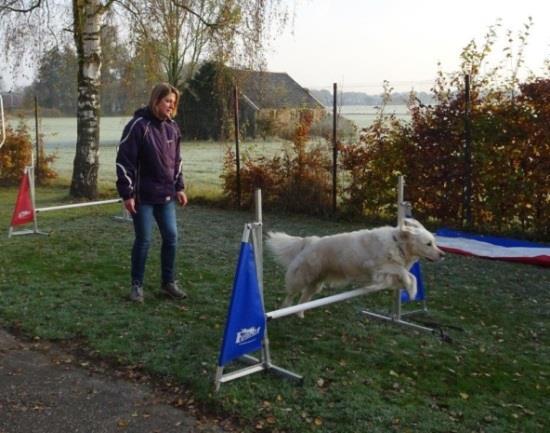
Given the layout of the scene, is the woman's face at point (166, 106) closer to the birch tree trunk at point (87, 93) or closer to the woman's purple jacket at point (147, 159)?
the woman's purple jacket at point (147, 159)

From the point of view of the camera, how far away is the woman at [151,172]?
225 inches

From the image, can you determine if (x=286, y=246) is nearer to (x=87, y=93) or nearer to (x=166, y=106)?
(x=166, y=106)

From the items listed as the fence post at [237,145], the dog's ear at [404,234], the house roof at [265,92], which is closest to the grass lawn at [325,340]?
the dog's ear at [404,234]

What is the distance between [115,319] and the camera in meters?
5.57

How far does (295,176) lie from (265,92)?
8.88ft

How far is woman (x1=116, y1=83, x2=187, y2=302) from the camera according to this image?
5.72 meters

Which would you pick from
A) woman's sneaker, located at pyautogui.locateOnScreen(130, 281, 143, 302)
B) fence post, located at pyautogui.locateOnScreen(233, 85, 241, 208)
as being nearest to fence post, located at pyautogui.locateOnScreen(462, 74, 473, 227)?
fence post, located at pyautogui.locateOnScreen(233, 85, 241, 208)

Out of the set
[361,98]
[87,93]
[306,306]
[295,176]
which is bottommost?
[306,306]

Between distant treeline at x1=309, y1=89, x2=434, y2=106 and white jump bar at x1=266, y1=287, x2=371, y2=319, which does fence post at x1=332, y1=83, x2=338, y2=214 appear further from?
white jump bar at x1=266, y1=287, x2=371, y2=319

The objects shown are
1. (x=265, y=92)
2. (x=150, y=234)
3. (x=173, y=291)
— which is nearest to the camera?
(x=150, y=234)

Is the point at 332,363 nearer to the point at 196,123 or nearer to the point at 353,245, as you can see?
the point at 353,245

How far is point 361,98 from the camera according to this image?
1139 centimetres

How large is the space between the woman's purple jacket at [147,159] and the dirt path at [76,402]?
1677 mm

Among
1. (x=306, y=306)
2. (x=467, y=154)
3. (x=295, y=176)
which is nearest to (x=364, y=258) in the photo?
(x=306, y=306)
